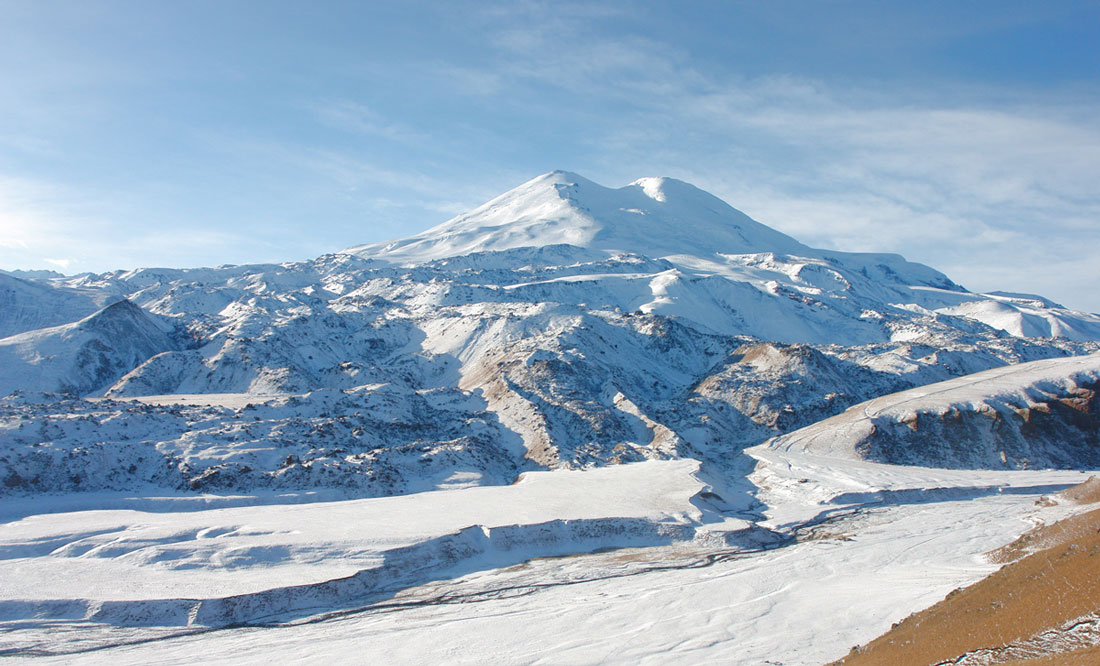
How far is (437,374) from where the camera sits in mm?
75875

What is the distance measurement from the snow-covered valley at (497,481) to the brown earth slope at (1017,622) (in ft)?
13.2

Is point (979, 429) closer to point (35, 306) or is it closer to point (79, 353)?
point (79, 353)

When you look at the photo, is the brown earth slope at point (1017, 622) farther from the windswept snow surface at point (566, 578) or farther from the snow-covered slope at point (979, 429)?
the snow-covered slope at point (979, 429)

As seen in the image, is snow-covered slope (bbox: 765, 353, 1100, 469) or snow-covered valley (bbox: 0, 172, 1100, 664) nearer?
snow-covered valley (bbox: 0, 172, 1100, 664)

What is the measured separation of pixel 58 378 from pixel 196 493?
40752mm

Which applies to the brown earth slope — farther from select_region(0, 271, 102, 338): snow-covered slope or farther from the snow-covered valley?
select_region(0, 271, 102, 338): snow-covered slope

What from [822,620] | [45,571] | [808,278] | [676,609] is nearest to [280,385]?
[45,571]

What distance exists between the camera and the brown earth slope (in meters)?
14.8

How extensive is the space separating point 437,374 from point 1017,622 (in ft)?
208

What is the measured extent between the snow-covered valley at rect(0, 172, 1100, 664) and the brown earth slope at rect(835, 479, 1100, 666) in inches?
159

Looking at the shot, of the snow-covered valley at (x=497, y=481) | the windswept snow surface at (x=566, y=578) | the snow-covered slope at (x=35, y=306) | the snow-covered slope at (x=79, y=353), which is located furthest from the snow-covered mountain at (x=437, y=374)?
the windswept snow surface at (x=566, y=578)

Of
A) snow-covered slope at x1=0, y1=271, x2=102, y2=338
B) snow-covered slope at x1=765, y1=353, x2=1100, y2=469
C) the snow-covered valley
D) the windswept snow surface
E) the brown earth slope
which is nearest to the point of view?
the brown earth slope

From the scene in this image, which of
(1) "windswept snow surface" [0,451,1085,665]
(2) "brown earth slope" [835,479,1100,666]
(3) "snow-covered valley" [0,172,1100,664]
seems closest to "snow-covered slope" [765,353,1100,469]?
(3) "snow-covered valley" [0,172,1100,664]

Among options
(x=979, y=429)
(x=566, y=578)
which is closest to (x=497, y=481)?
(x=566, y=578)
